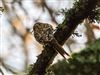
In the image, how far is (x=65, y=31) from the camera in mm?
1068

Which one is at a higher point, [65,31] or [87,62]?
Result: [87,62]

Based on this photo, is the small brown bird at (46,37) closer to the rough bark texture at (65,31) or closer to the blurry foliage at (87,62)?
the rough bark texture at (65,31)

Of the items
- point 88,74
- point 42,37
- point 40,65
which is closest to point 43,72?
point 40,65

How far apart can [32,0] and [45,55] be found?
544cm

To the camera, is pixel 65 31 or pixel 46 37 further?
pixel 65 31

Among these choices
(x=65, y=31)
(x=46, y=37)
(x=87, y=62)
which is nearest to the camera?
(x=46, y=37)

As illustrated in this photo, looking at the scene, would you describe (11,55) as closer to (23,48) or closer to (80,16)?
(23,48)

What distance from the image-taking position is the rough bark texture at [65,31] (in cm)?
104

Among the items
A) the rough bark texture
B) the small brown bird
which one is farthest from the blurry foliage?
the small brown bird

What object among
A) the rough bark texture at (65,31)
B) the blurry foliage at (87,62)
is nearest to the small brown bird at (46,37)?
the rough bark texture at (65,31)

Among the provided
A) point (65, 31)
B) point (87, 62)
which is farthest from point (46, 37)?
point (87, 62)

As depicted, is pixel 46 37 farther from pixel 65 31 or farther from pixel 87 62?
pixel 87 62

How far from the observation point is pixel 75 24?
107 centimetres

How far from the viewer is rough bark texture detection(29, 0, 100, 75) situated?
1.04m
